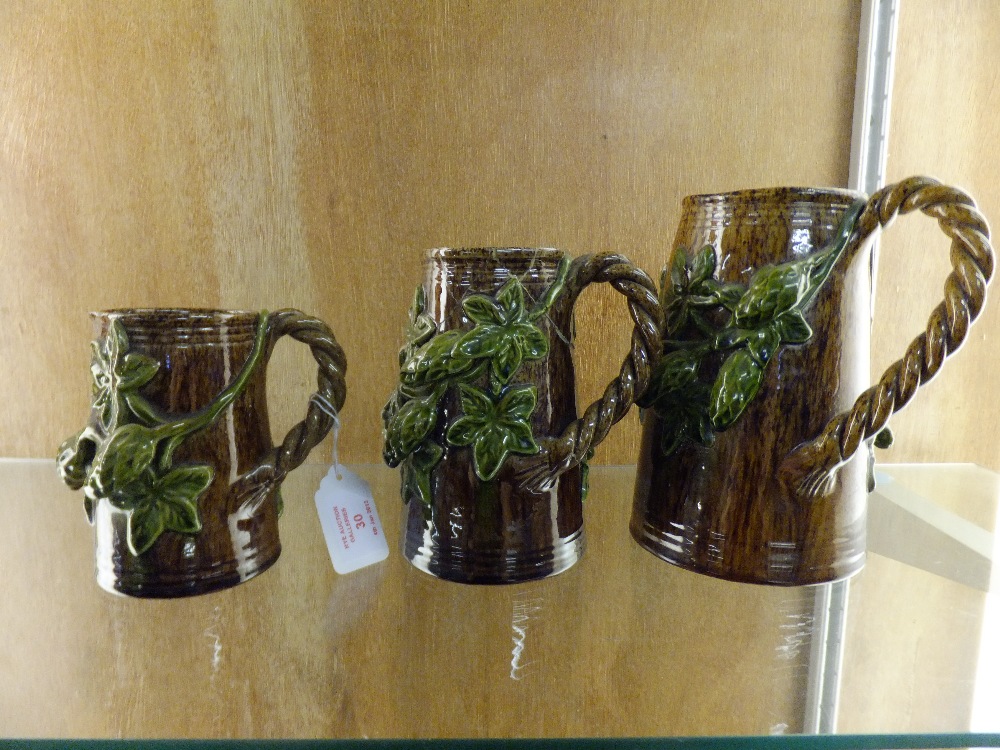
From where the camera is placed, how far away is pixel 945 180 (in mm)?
749

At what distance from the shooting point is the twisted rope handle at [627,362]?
1.64 feet

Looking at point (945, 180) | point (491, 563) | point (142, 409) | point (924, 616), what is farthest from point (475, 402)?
point (945, 180)

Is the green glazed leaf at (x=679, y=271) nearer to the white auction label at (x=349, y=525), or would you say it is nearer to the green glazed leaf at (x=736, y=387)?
the green glazed leaf at (x=736, y=387)

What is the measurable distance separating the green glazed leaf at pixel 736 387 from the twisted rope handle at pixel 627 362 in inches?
2.0

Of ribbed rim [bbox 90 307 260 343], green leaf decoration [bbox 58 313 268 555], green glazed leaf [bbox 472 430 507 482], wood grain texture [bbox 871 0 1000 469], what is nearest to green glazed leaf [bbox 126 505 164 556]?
green leaf decoration [bbox 58 313 268 555]

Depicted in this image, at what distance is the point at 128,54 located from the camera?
0.70 meters

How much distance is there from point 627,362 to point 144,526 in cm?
34

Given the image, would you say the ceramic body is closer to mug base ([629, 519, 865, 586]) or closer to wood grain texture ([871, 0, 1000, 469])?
mug base ([629, 519, 865, 586])

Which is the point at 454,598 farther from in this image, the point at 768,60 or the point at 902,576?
the point at 768,60

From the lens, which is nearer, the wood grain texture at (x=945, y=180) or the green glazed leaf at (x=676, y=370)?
the green glazed leaf at (x=676, y=370)

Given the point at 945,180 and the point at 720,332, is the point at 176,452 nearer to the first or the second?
the point at 720,332

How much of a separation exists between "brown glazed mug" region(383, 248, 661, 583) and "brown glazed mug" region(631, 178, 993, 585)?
0.05 meters

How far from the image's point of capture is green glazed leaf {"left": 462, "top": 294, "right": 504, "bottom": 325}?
18.7 inches

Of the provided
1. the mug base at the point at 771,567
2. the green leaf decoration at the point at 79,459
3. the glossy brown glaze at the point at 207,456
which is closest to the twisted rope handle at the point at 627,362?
the mug base at the point at 771,567
